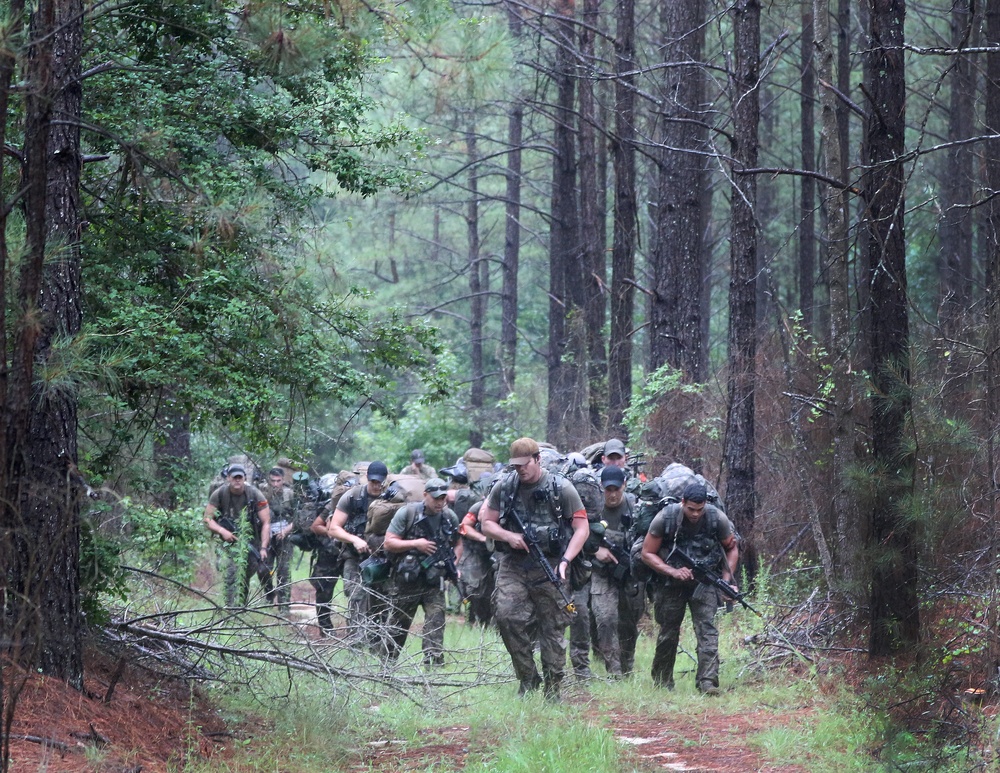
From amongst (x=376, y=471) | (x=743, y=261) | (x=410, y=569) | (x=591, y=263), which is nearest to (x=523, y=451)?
(x=410, y=569)

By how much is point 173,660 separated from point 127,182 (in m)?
3.35

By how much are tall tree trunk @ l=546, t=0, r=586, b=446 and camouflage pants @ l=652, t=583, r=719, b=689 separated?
43.3 feet

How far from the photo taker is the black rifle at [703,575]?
31.8 feet

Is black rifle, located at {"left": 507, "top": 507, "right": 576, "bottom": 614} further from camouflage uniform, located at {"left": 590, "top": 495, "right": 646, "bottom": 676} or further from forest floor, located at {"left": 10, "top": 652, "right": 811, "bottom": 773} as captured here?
camouflage uniform, located at {"left": 590, "top": 495, "right": 646, "bottom": 676}

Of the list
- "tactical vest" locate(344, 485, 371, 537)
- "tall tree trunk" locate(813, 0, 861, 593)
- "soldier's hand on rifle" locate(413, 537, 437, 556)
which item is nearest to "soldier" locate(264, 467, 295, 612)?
"tactical vest" locate(344, 485, 371, 537)

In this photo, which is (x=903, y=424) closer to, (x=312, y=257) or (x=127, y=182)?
(x=312, y=257)

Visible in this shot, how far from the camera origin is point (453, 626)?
14.6m

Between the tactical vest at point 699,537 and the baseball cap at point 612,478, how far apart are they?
1284 mm

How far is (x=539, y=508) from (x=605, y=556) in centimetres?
181

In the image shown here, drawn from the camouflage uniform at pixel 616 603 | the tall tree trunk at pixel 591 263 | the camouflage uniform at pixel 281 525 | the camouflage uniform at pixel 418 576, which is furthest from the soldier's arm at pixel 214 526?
the tall tree trunk at pixel 591 263

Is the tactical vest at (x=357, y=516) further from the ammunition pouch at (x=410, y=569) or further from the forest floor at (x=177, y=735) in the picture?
the forest floor at (x=177, y=735)

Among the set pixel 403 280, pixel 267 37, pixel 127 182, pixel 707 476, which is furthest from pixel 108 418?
pixel 403 280

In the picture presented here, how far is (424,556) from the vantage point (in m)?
11.1

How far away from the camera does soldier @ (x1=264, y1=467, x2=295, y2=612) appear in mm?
15203
